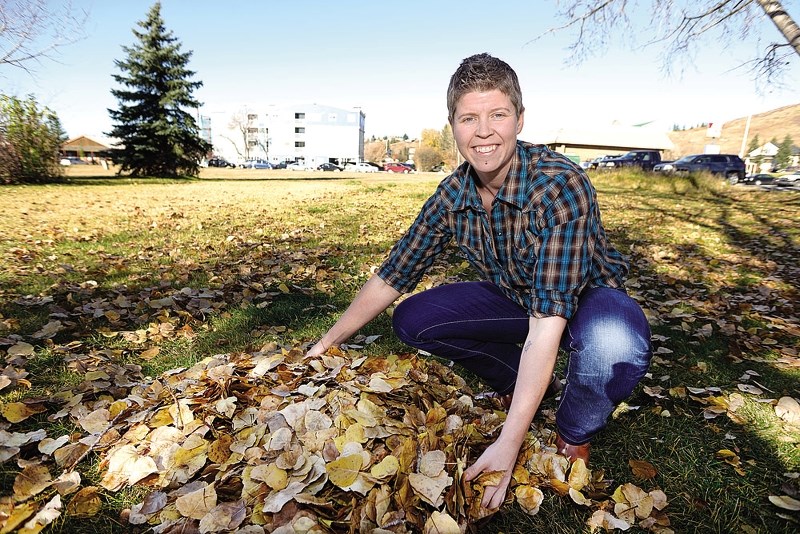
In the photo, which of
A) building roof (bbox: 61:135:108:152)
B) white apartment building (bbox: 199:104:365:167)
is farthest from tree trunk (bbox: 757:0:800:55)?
building roof (bbox: 61:135:108:152)

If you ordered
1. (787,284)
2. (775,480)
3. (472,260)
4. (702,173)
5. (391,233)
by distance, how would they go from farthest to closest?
(702,173) → (391,233) → (787,284) → (472,260) → (775,480)

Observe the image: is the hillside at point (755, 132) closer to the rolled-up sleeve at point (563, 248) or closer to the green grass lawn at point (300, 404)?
the green grass lawn at point (300, 404)

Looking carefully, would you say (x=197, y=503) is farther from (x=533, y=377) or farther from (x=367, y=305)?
(x=533, y=377)

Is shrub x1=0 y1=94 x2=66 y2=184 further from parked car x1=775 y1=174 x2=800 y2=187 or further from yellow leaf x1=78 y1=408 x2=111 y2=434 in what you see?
parked car x1=775 y1=174 x2=800 y2=187

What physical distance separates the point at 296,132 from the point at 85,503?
78.7 meters

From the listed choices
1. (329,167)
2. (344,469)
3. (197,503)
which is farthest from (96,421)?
(329,167)

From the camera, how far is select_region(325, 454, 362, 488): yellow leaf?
5.09 feet

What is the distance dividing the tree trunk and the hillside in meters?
124

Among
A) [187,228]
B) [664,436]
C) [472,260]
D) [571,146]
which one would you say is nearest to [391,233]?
[187,228]

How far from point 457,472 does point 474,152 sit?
4.05 ft

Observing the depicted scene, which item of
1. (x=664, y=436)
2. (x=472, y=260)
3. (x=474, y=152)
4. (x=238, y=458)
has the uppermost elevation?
(x=474, y=152)

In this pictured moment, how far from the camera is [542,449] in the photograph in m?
1.93

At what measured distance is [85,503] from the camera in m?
1.61

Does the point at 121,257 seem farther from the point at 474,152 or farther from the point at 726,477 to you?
the point at 726,477
